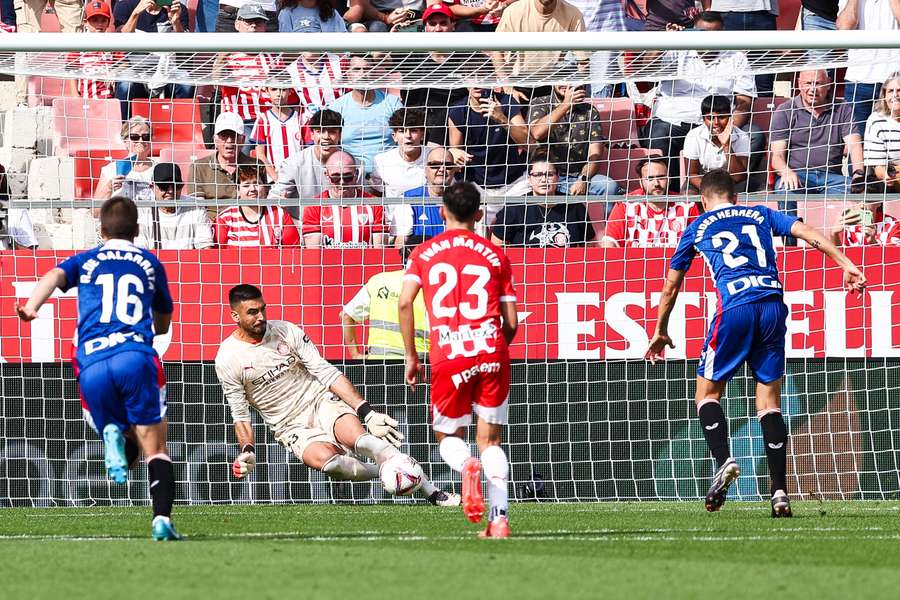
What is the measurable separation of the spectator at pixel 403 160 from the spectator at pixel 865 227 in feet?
12.3

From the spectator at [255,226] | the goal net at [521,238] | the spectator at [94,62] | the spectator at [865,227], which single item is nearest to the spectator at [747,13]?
the goal net at [521,238]

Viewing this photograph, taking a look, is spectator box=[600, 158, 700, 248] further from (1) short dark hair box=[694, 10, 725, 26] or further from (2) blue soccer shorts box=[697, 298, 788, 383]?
(1) short dark hair box=[694, 10, 725, 26]

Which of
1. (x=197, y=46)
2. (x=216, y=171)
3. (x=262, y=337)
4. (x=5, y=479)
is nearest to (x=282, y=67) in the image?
(x=216, y=171)

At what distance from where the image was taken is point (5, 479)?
38.1 feet

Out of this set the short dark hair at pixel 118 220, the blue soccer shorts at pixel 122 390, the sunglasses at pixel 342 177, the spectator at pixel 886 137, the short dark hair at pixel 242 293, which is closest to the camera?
the blue soccer shorts at pixel 122 390

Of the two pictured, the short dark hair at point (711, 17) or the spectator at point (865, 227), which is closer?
the spectator at point (865, 227)

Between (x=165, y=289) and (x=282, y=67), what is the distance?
5.74 meters

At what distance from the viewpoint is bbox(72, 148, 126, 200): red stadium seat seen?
13.0 metres

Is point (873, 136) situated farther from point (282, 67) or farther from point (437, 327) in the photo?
point (437, 327)

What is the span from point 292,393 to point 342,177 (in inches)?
114

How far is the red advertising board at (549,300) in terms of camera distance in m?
11.4

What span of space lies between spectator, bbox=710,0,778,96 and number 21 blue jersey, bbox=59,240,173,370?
32.3 ft

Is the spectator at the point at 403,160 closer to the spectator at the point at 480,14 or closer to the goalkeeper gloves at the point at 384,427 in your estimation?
the spectator at the point at 480,14

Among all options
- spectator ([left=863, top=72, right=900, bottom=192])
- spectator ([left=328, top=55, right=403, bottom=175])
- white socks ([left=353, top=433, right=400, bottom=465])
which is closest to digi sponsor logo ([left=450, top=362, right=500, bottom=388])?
white socks ([left=353, top=433, right=400, bottom=465])
